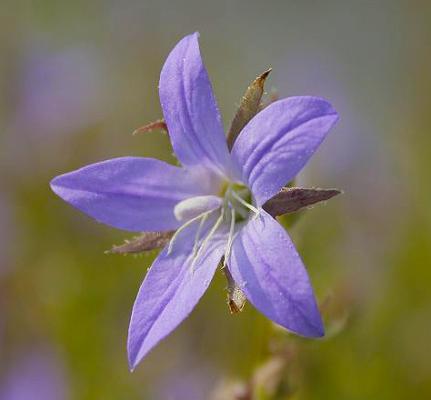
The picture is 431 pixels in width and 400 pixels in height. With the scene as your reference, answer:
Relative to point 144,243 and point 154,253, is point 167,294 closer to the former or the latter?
point 144,243

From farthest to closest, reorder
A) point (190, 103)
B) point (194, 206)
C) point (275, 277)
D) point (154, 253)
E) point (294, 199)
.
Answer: point (154, 253) < point (194, 206) < point (190, 103) < point (294, 199) < point (275, 277)

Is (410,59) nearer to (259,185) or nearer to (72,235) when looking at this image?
(72,235)

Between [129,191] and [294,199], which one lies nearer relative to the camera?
[294,199]

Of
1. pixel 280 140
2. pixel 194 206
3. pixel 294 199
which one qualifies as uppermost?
pixel 280 140

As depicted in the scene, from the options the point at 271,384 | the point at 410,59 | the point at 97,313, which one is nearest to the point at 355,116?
the point at 410,59

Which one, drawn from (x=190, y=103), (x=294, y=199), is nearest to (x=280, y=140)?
(x=294, y=199)

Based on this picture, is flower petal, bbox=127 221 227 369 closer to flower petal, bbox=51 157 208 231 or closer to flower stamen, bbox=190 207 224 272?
flower stamen, bbox=190 207 224 272

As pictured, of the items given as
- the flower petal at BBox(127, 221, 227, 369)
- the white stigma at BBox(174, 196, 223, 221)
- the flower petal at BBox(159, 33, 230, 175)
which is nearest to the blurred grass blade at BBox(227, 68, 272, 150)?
the flower petal at BBox(159, 33, 230, 175)

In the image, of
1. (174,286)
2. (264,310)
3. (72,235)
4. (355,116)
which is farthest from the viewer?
(355,116)

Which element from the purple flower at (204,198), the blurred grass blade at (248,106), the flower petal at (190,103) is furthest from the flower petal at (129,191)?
the blurred grass blade at (248,106)
